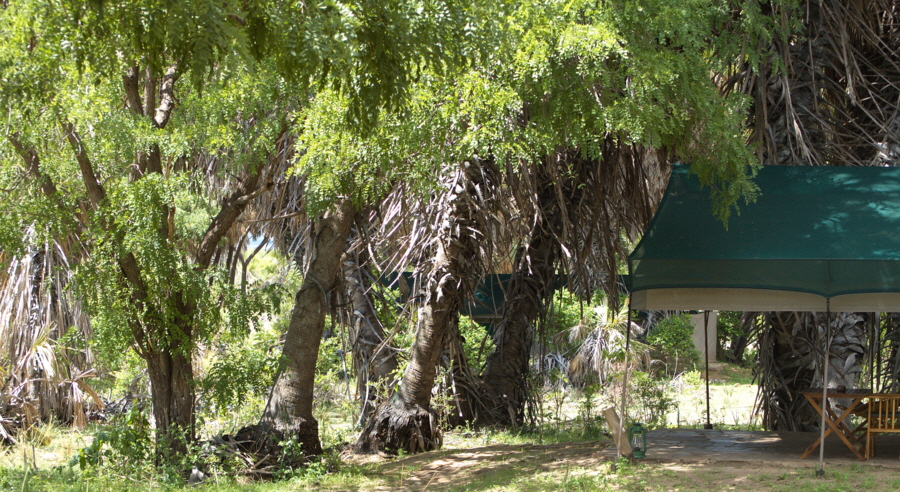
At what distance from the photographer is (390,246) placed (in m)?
11.5

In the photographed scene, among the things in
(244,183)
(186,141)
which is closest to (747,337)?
(244,183)

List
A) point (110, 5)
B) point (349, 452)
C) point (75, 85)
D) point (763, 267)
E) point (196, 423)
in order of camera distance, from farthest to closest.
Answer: point (349, 452) → point (196, 423) → point (763, 267) → point (75, 85) → point (110, 5)

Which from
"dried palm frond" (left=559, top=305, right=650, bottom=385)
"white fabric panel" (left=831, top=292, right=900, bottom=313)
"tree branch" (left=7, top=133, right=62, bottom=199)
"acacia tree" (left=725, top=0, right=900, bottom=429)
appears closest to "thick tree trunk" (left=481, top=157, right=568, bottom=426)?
"dried palm frond" (left=559, top=305, right=650, bottom=385)

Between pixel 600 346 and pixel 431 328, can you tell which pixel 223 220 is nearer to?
pixel 431 328

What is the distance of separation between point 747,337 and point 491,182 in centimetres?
491

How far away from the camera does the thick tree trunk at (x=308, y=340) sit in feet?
27.5

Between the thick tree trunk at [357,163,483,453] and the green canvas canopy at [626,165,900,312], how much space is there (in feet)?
7.68

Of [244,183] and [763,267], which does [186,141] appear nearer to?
[244,183]

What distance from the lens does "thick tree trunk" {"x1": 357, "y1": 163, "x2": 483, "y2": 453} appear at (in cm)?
930

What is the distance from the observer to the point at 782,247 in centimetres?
710

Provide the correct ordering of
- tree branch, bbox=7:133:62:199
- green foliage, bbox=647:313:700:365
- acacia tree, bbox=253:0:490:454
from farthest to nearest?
green foliage, bbox=647:313:700:365, tree branch, bbox=7:133:62:199, acacia tree, bbox=253:0:490:454

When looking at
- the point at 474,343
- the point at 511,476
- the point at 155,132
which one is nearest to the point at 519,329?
the point at 474,343

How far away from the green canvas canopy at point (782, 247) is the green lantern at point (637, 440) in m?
1.25

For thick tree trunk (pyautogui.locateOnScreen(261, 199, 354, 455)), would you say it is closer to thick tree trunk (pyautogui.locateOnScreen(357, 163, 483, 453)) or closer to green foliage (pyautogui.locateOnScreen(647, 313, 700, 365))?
thick tree trunk (pyautogui.locateOnScreen(357, 163, 483, 453))
